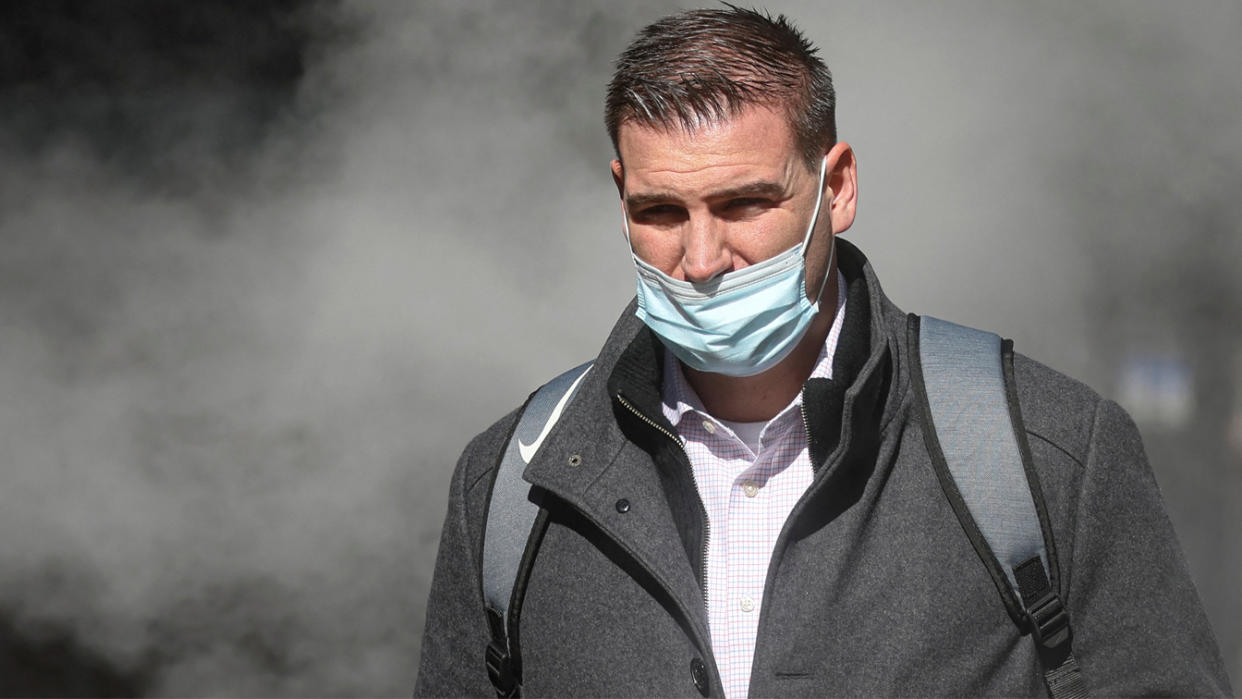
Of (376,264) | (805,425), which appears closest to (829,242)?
(805,425)

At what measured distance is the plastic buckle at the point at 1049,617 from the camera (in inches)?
84.1

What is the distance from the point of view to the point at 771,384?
2.48 metres

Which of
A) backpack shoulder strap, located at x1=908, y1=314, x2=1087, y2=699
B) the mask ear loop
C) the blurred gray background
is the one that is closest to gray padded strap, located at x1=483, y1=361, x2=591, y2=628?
the mask ear loop

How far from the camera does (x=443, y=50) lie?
4555 millimetres

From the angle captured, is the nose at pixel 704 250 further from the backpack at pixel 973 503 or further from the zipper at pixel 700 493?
the backpack at pixel 973 503

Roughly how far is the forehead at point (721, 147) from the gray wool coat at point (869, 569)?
332mm

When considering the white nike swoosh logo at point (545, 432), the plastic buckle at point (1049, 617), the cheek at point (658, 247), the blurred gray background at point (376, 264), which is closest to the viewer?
the plastic buckle at point (1049, 617)

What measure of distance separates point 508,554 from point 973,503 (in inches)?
31.9

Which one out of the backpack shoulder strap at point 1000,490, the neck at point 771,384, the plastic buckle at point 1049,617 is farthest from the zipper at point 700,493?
the plastic buckle at point 1049,617

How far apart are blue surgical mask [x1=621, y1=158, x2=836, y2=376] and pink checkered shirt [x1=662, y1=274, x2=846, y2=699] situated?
0.33 feet

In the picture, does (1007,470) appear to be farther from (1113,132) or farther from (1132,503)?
(1113,132)

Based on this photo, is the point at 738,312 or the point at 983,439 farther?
the point at 738,312

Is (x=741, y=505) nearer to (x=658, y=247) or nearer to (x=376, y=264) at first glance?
(x=658, y=247)

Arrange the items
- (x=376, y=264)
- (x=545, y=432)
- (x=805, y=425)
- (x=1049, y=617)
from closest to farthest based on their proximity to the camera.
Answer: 1. (x=1049, y=617)
2. (x=805, y=425)
3. (x=545, y=432)
4. (x=376, y=264)
